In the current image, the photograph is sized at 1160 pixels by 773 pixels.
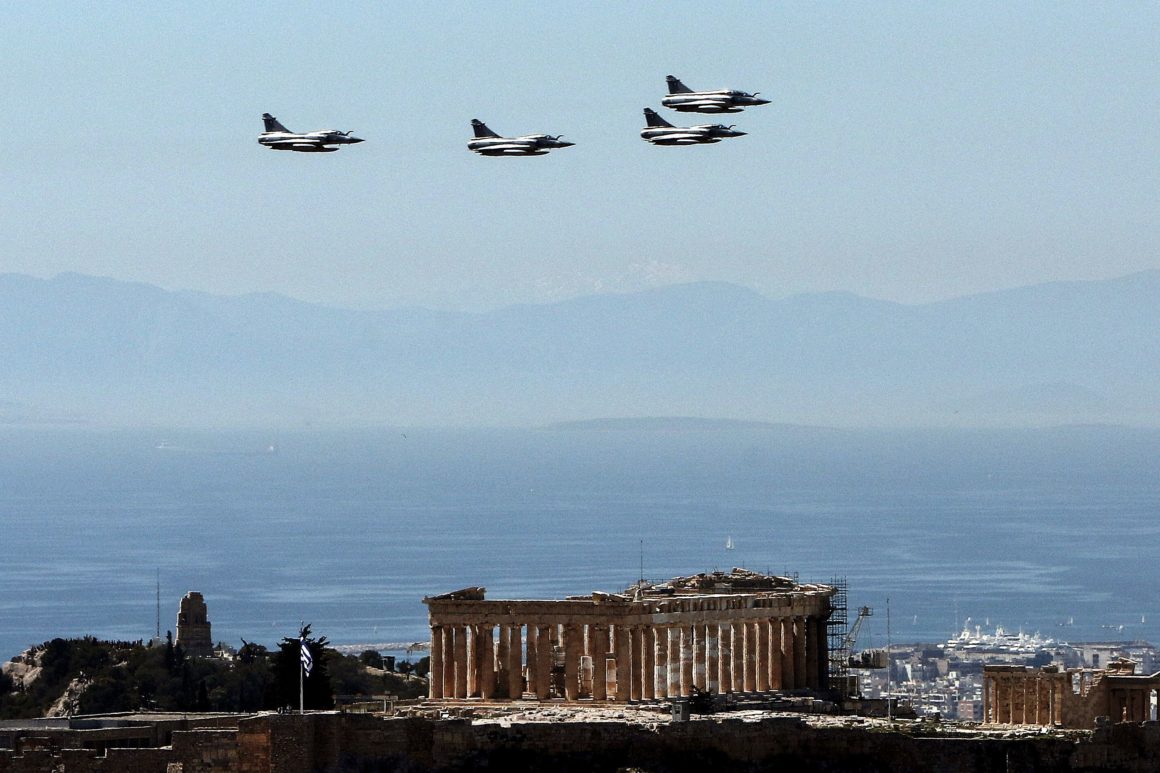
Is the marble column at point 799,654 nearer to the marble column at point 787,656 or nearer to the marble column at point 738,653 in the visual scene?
the marble column at point 787,656

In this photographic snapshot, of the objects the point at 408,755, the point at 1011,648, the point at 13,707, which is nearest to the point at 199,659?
the point at 13,707

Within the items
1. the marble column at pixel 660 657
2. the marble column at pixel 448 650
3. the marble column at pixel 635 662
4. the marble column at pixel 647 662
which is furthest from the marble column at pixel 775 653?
the marble column at pixel 448 650

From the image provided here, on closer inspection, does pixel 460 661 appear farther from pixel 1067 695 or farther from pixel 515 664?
pixel 1067 695

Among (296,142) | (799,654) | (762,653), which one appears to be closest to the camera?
(762,653)

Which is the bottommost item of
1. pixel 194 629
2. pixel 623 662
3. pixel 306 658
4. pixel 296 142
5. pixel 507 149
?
pixel 306 658

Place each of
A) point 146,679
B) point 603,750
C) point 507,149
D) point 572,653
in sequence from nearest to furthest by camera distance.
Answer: point 603,750 → point 572,653 → point 507,149 → point 146,679

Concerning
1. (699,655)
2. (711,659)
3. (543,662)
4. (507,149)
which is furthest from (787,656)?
(507,149)

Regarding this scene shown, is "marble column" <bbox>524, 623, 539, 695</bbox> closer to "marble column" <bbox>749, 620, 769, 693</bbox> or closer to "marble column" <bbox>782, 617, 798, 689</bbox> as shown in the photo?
"marble column" <bbox>749, 620, 769, 693</bbox>
